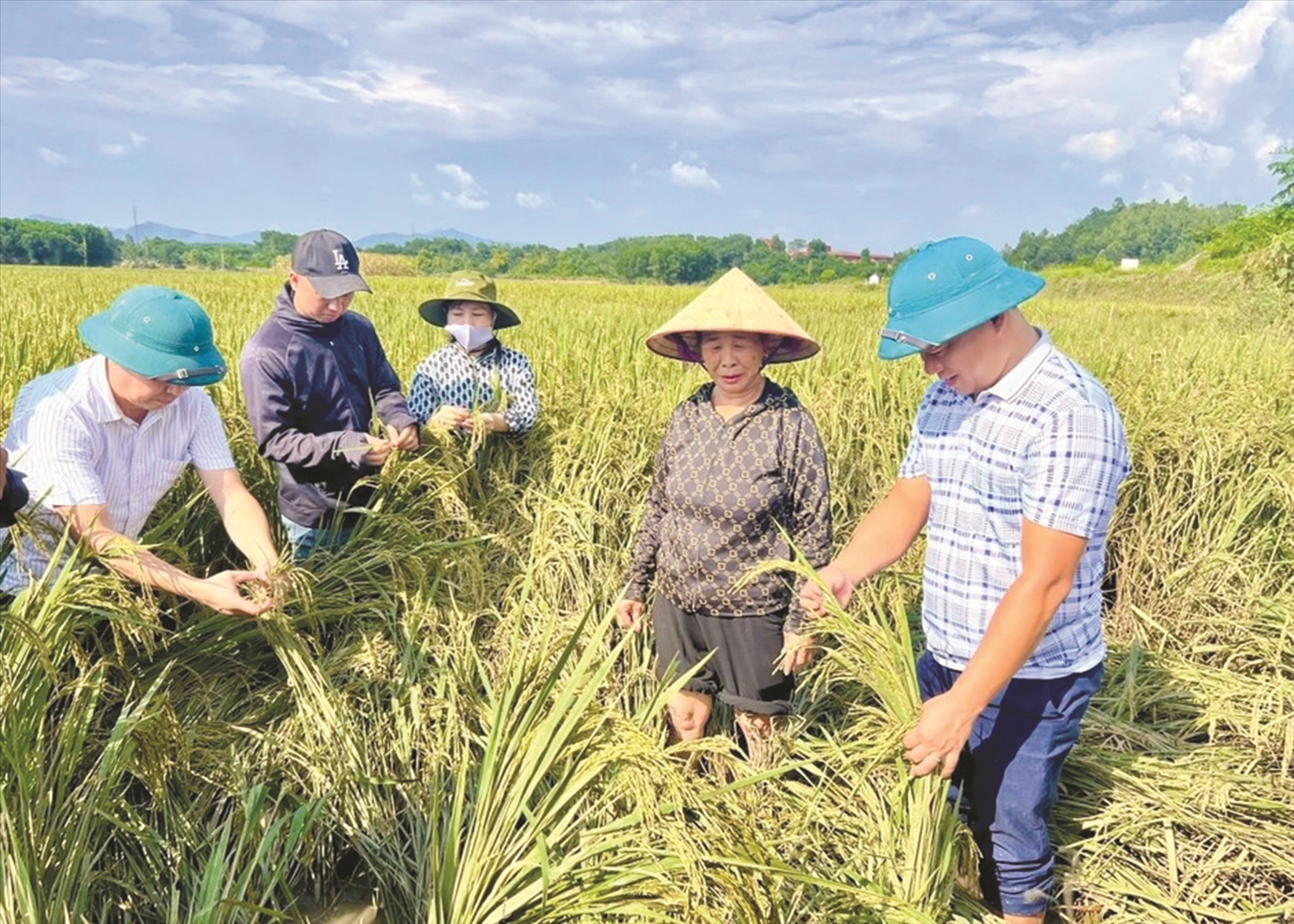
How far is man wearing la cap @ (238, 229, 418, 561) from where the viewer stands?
238 cm

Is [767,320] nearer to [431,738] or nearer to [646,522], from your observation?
[646,522]

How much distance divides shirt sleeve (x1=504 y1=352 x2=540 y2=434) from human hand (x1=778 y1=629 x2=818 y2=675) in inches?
48.9

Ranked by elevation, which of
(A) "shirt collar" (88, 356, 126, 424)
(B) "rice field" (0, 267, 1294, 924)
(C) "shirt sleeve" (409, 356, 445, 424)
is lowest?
(B) "rice field" (0, 267, 1294, 924)

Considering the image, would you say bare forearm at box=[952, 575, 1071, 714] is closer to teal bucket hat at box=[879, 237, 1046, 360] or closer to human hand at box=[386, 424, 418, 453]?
teal bucket hat at box=[879, 237, 1046, 360]

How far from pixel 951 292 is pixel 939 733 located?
0.80 m

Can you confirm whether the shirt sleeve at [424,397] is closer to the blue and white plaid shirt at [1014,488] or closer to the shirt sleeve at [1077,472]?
the blue and white plaid shirt at [1014,488]

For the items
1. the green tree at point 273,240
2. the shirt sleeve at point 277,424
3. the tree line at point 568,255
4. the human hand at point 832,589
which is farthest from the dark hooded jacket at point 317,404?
the green tree at point 273,240

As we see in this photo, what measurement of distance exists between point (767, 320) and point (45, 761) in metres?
1.90

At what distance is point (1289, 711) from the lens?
246cm

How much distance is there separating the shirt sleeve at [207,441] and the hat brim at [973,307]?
173 cm

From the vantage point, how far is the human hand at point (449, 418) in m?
2.67

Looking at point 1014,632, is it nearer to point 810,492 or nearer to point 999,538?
point 999,538

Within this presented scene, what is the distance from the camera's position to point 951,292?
1484 millimetres

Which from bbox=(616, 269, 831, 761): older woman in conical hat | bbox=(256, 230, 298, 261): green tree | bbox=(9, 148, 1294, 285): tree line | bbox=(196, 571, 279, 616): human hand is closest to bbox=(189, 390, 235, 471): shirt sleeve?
bbox=(196, 571, 279, 616): human hand
